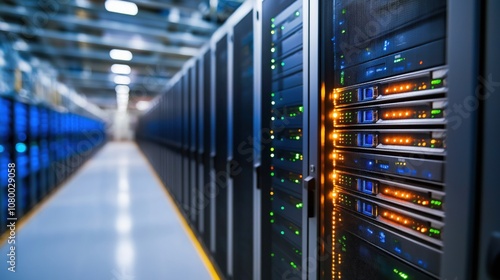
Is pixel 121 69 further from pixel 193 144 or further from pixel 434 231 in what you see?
pixel 434 231

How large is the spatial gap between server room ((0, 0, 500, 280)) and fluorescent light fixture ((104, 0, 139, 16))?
5.01ft

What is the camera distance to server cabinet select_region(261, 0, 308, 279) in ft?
3.93

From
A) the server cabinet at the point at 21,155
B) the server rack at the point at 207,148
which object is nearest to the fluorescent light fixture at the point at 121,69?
the server cabinet at the point at 21,155

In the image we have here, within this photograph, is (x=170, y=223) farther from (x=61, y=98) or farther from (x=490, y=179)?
(x=61, y=98)

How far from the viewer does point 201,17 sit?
4961 mm

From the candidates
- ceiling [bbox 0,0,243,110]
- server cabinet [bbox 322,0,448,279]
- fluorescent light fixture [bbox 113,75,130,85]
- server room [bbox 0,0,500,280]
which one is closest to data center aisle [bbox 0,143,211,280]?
server room [bbox 0,0,500,280]

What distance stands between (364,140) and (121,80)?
36.0 feet

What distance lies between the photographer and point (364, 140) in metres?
0.89

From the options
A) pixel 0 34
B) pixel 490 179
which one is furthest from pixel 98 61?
pixel 490 179

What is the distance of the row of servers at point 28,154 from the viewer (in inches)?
124

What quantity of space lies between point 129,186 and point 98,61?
418 centimetres

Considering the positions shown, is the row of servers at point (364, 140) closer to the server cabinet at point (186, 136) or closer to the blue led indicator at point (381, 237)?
the blue led indicator at point (381, 237)

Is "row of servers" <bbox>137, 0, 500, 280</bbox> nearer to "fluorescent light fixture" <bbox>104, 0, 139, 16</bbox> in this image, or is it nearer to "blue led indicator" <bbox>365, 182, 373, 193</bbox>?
"blue led indicator" <bbox>365, 182, 373, 193</bbox>


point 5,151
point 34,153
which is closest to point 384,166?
point 5,151
